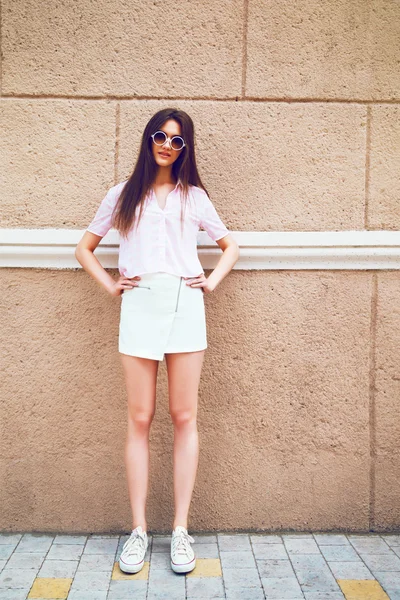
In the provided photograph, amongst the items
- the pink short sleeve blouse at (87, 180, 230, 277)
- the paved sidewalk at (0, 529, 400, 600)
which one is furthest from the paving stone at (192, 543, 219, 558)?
the pink short sleeve blouse at (87, 180, 230, 277)

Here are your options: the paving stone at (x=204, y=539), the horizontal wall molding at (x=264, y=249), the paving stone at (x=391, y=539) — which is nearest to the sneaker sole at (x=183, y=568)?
the paving stone at (x=204, y=539)

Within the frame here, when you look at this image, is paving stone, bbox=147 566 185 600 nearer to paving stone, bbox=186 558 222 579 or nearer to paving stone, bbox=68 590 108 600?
paving stone, bbox=186 558 222 579

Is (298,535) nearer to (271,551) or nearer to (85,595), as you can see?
(271,551)

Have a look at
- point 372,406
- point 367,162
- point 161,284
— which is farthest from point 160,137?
point 372,406

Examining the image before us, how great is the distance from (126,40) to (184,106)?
1.59 ft

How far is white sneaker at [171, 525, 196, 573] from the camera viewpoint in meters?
2.62

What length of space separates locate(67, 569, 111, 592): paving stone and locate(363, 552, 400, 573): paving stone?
4.32 feet

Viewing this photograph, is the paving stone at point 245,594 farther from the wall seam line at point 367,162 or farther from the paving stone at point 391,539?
the wall seam line at point 367,162

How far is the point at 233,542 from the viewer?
3010 mm

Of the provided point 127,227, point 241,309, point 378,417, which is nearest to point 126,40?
point 127,227

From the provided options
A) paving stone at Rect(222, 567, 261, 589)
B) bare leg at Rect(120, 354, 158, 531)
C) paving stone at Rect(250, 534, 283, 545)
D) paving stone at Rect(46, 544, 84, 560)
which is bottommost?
paving stone at Rect(46, 544, 84, 560)

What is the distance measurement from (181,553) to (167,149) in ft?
6.52

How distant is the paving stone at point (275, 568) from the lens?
8.67ft

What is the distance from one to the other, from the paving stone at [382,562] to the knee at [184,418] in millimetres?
1140
